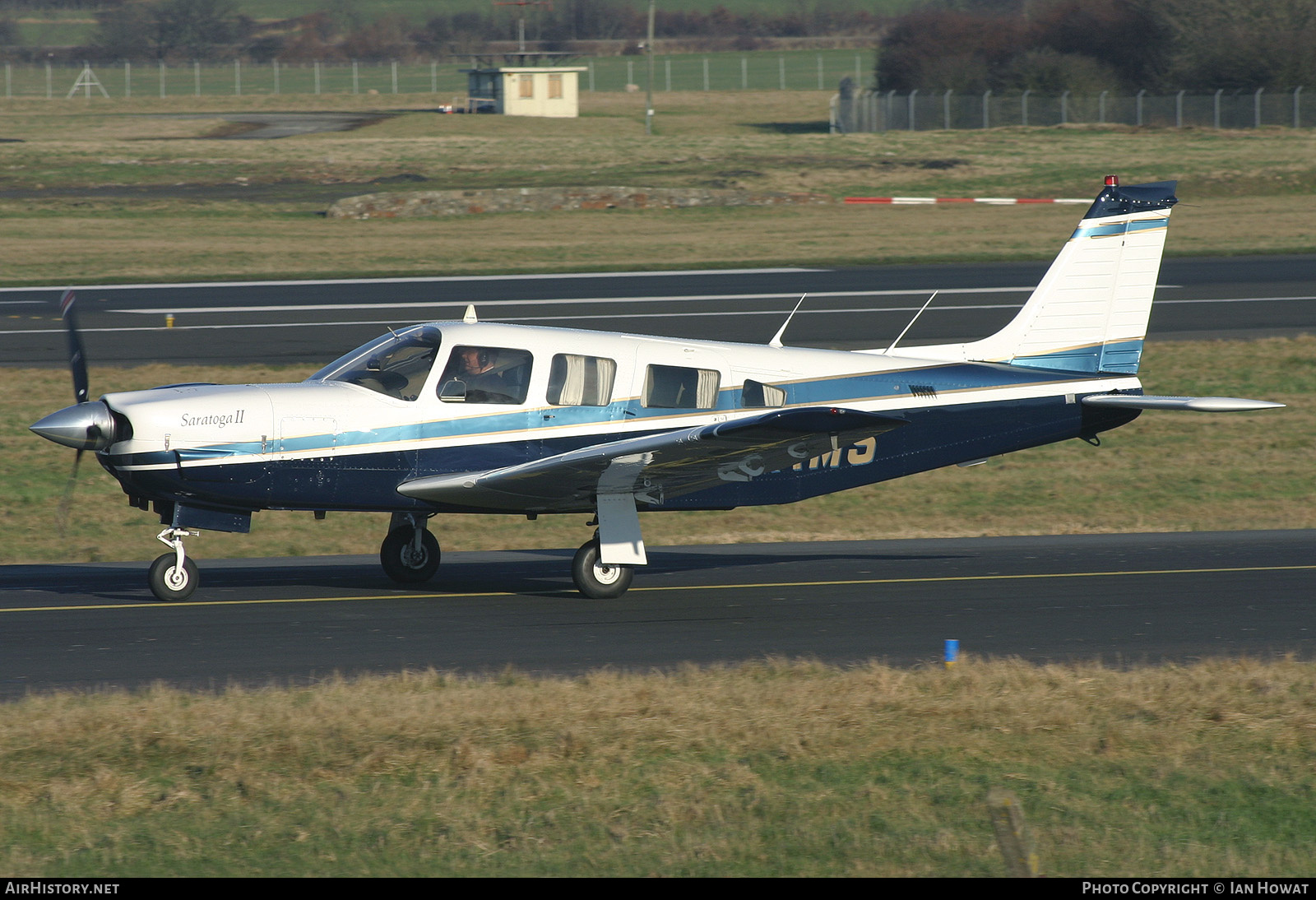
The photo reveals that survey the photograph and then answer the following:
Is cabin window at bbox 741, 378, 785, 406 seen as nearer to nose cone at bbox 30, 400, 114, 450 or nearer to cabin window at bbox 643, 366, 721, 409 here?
cabin window at bbox 643, 366, 721, 409

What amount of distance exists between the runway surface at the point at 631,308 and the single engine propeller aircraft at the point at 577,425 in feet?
39.6

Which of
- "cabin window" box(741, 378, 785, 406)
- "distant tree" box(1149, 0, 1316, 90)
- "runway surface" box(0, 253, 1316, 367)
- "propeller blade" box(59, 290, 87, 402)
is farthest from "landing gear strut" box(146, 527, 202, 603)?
"distant tree" box(1149, 0, 1316, 90)

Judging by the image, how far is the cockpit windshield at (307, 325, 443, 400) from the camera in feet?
39.9

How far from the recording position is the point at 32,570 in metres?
14.1

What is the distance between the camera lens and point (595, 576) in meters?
12.6

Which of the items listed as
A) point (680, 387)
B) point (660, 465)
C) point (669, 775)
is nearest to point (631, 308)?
point (680, 387)

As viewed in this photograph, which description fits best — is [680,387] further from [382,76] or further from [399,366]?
[382,76]

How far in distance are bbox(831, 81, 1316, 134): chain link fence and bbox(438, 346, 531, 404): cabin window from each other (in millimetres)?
58803

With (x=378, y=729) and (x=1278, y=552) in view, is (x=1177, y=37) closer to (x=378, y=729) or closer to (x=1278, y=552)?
(x=1278, y=552)

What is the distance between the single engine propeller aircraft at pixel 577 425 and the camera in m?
11.5

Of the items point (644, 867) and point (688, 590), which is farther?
point (688, 590)

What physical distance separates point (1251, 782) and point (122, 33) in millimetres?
143216

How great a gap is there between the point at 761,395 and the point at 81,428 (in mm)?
5644
